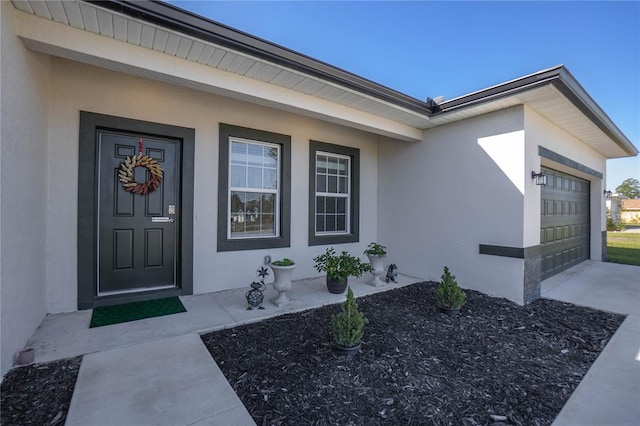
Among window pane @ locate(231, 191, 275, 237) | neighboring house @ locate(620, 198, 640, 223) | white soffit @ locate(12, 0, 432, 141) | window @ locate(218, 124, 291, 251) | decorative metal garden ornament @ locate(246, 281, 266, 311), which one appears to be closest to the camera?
white soffit @ locate(12, 0, 432, 141)

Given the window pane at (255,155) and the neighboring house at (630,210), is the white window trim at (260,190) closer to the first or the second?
the window pane at (255,155)

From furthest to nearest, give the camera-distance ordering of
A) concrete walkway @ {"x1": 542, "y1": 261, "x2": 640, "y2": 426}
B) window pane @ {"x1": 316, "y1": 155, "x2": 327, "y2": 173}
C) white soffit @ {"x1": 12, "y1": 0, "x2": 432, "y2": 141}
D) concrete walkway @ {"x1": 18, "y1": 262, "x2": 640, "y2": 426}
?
1. window pane @ {"x1": 316, "y1": 155, "x2": 327, "y2": 173}
2. white soffit @ {"x1": 12, "y1": 0, "x2": 432, "y2": 141}
3. concrete walkway @ {"x1": 542, "y1": 261, "x2": 640, "y2": 426}
4. concrete walkway @ {"x1": 18, "y1": 262, "x2": 640, "y2": 426}

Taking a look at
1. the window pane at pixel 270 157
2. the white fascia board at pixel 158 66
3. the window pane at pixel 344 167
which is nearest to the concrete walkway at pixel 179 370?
the window pane at pixel 270 157

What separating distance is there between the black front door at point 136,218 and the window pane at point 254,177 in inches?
43.6

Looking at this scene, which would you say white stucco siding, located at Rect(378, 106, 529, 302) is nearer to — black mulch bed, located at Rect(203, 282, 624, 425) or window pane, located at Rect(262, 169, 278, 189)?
black mulch bed, located at Rect(203, 282, 624, 425)

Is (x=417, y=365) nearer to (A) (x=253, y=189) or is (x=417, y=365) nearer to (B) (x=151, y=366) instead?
(B) (x=151, y=366)

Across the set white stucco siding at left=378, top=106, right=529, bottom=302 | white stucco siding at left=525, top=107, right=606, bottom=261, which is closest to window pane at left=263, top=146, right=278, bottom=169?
white stucco siding at left=378, top=106, right=529, bottom=302

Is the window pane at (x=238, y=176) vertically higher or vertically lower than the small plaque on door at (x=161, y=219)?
higher

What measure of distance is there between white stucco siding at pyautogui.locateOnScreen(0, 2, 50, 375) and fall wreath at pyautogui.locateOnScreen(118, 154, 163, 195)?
2.53ft

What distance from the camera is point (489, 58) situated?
6.04 metres

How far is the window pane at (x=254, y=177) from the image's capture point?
15.9ft

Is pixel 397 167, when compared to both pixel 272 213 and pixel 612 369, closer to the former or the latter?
pixel 272 213

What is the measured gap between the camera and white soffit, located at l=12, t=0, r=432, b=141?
7.86ft

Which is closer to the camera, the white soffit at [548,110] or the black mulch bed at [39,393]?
the black mulch bed at [39,393]
